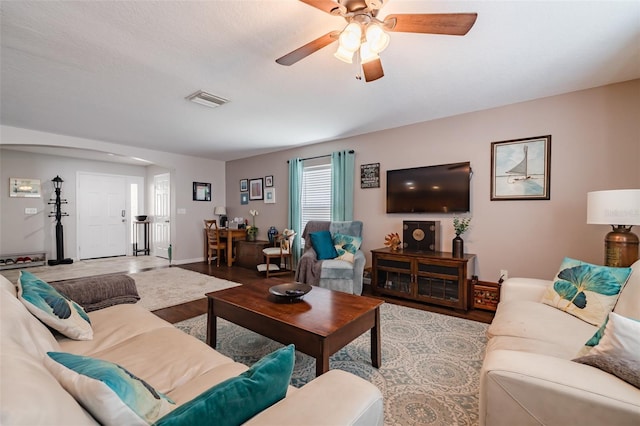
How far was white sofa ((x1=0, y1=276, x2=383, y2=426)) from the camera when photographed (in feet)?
1.76

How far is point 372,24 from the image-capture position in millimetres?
1585

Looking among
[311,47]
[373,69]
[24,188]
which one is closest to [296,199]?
[373,69]

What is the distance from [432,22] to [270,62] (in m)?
1.34

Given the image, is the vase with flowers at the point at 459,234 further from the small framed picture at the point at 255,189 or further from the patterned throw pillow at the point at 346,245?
the small framed picture at the point at 255,189

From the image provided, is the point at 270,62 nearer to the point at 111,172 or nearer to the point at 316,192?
the point at 316,192

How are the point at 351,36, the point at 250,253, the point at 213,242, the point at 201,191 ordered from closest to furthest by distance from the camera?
the point at 351,36 → the point at 250,253 → the point at 213,242 → the point at 201,191

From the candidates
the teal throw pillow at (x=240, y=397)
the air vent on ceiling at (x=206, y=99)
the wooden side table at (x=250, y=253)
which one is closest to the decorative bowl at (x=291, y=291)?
the teal throw pillow at (x=240, y=397)

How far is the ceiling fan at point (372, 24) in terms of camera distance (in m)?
1.46

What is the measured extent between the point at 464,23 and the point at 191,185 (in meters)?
6.05

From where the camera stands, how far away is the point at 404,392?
176 centimetres

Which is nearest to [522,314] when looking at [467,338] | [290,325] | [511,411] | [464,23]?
[467,338]

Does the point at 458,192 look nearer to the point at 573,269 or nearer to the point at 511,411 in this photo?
the point at 573,269

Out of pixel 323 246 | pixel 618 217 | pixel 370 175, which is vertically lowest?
pixel 323 246

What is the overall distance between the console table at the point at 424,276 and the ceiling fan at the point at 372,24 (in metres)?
2.38
